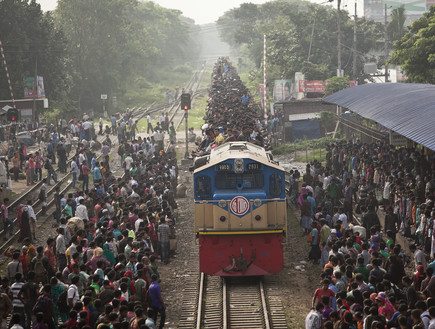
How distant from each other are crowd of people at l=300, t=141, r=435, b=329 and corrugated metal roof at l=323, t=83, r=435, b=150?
145cm

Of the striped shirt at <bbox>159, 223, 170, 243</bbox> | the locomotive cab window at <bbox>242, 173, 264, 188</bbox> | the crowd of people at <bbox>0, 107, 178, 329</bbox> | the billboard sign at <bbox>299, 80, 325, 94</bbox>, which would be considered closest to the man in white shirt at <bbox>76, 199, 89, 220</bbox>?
the crowd of people at <bbox>0, 107, 178, 329</bbox>

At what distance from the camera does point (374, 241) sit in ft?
43.2

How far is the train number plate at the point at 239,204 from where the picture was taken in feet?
45.1

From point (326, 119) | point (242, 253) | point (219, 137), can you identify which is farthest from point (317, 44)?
point (242, 253)

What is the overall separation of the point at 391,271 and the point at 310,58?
132 feet

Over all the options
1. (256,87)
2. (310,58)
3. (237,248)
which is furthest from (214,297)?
(256,87)

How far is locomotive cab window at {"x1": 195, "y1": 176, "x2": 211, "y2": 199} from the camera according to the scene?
14.3 metres

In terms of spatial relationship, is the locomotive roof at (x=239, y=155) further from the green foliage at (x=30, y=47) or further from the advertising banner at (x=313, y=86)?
the green foliage at (x=30, y=47)

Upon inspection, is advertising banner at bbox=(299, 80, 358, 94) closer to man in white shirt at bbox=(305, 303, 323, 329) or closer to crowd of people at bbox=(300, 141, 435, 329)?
crowd of people at bbox=(300, 141, 435, 329)

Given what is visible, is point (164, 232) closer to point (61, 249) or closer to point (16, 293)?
point (61, 249)

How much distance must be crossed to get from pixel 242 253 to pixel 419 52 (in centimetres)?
1865

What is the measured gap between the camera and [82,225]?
15.5 m

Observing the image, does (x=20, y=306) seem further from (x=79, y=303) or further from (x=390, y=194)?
(x=390, y=194)

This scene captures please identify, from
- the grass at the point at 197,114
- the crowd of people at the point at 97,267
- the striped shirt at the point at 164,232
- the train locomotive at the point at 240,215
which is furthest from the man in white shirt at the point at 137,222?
the grass at the point at 197,114
